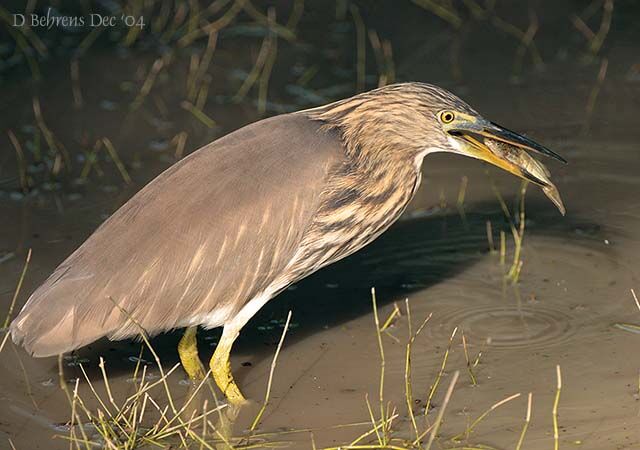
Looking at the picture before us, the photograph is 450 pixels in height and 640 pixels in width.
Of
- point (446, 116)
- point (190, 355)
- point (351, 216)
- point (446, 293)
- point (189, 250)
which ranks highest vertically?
point (446, 116)

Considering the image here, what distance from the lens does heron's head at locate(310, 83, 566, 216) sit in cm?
493

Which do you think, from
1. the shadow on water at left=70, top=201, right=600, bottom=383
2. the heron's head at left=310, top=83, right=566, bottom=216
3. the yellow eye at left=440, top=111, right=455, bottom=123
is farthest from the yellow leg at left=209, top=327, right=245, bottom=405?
the yellow eye at left=440, top=111, right=455, bottom=123

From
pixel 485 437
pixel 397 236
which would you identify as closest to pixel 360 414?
pixel 485 437

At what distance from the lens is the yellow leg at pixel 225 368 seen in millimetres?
4949

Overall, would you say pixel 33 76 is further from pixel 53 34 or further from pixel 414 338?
pixel 414 338

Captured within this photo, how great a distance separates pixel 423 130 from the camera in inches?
196

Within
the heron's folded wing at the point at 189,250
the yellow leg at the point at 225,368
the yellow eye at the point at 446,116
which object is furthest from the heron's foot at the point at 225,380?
the yellow eye at the point at 446,116

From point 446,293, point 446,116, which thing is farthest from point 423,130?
point 446,293

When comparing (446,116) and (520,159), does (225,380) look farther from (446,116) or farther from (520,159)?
(520,159)

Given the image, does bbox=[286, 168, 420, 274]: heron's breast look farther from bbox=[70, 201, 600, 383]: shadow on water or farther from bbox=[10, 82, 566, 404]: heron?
bbox=[70, 201, 600, 383]: shadow on water

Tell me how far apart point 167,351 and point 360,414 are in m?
0.99

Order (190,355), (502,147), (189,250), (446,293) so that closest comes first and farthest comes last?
1. (189,250)
2. (502,147)
3. (190,355)
4. (446,293)

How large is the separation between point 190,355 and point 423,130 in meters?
1.31

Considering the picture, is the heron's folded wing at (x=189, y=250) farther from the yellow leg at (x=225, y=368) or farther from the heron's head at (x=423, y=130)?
the heron's head at (x=423, y=130)
